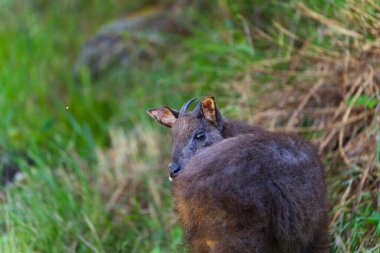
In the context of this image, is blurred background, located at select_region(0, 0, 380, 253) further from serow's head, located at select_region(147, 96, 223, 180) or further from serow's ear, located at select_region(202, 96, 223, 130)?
serow's ear, located at select_region(202, 96, 223, 130)

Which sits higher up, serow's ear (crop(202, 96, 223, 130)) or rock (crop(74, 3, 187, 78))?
serow's ear (crop(202, 96, 223, 130))

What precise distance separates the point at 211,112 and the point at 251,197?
106 cm

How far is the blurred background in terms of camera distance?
18.1 ft

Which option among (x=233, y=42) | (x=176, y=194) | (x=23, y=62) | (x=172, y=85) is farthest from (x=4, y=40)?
(x=176, y=194)

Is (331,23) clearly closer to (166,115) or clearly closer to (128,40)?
(166,115)

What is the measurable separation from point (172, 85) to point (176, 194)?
3.87 meters

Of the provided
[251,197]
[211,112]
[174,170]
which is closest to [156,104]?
[211,112]

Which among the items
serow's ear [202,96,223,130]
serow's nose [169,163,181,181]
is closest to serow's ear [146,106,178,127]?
serow's ear [202,96,223,130]

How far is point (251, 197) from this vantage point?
3.64m

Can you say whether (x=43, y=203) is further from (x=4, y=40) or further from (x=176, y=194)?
(x=4, y=40)

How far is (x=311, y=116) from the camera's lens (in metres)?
6.07

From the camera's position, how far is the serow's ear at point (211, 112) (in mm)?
4570

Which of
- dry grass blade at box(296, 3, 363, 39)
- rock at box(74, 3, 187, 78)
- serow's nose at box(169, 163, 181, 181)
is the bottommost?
rock at box(74, 3, 187, 78)

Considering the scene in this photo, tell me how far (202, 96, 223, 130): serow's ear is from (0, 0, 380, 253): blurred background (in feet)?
2.44
